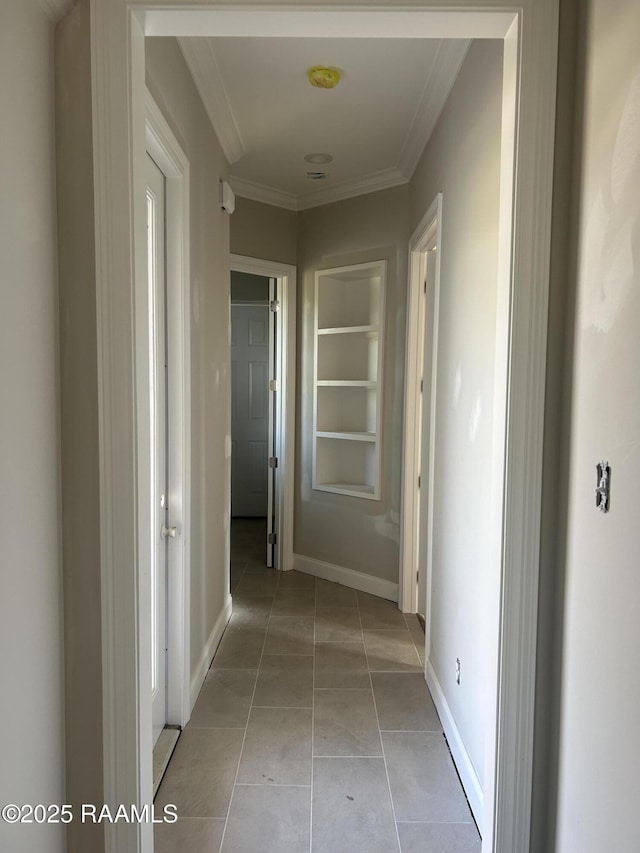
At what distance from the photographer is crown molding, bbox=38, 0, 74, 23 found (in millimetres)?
1185

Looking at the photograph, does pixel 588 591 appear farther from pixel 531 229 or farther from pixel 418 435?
pixel 418 435

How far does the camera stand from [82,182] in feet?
4.17

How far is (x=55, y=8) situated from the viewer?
121 centimetres

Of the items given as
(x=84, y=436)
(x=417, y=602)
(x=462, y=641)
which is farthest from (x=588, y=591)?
(x=417, y=602)

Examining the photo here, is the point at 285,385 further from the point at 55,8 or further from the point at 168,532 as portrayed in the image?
the point at 55,8

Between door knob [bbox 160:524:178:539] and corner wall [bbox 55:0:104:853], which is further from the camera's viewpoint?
door knob [bbox 160:524:178:539]

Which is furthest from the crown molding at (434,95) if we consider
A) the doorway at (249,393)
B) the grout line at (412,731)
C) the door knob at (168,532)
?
the doorway at (249,393)

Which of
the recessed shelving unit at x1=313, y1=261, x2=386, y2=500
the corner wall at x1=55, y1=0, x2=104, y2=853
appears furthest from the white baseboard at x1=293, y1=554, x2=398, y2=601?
the corner wall at x1=55, y1=0, x2=104, y2=853

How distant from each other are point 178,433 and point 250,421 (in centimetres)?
369

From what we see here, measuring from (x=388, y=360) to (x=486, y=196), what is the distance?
1.87 meters

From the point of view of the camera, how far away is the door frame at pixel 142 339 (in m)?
1.25

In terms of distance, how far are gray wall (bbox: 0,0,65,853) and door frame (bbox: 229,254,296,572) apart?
9.26 feet

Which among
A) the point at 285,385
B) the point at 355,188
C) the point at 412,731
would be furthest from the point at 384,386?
the point at 412,731

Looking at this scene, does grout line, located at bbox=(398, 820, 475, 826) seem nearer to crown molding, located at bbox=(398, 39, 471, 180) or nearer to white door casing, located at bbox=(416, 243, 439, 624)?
white door casing, located at bbox=(416, 243, 439, 624)
